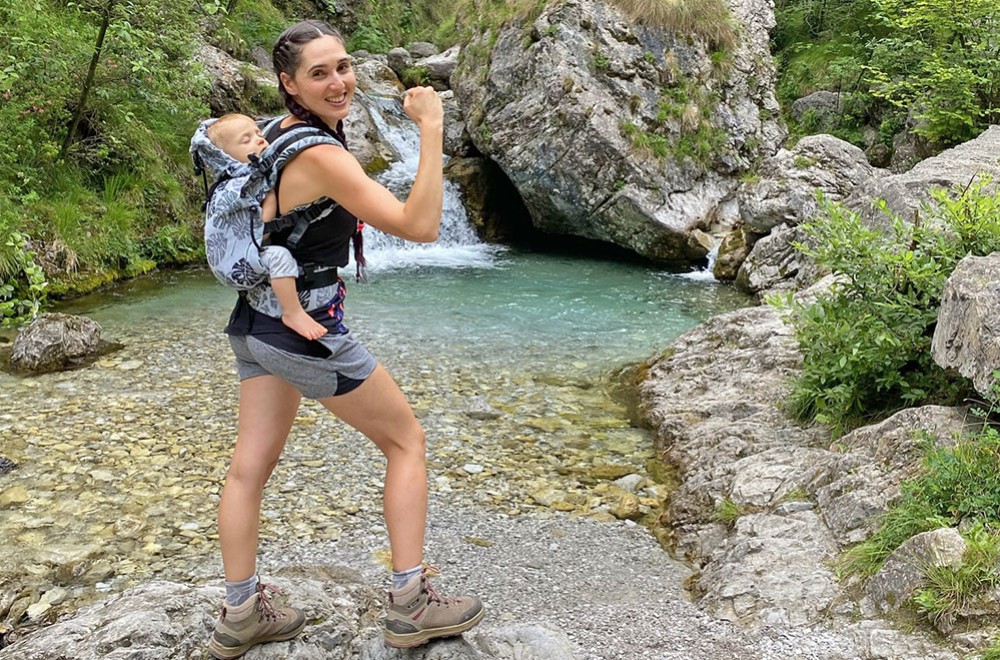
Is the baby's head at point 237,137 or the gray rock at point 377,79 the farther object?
the gray rock at point 377,79

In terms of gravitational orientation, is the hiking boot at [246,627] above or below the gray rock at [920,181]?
below

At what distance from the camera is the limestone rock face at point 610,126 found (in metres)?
15.3

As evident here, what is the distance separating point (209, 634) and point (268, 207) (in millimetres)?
Answer: 1815

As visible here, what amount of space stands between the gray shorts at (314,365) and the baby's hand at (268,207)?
0.45 metres

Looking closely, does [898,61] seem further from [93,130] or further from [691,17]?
[93,130]

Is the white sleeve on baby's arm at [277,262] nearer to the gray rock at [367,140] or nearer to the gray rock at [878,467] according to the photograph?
the gray rock at [878,467]

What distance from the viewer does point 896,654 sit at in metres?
3.46

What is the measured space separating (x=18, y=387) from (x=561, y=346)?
5.92 metres

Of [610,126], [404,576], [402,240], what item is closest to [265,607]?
[404,576]

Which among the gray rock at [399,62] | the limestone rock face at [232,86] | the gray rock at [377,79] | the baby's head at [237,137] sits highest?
the gray rock at [399,62]

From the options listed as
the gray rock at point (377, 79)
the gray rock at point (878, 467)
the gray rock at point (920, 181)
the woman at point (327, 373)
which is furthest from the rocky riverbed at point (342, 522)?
the gray rock at point (377, 79)

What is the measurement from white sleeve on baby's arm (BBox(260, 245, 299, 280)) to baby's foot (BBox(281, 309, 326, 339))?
0.14m

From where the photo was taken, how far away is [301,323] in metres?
2.82

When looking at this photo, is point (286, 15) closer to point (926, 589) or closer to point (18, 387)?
point (18, 387)
